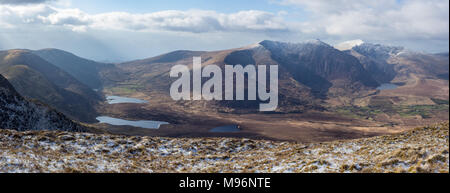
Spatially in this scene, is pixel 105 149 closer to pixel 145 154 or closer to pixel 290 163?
pixel 145 154

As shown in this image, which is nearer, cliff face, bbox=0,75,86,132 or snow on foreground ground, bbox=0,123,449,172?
snow on foreground ground, bbox=0,123,449,172

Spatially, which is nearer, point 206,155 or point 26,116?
point 206,155

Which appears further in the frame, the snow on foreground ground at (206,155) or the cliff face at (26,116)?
the cliff face at (26,116)
